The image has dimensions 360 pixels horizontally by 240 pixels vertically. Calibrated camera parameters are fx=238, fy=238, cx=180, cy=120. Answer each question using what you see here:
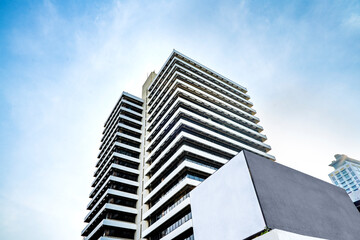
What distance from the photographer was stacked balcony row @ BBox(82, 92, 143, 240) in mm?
39594

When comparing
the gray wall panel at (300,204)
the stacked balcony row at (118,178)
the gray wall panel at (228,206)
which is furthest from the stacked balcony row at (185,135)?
the gray wall panel at (300,204)

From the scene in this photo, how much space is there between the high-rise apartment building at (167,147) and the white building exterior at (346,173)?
118 metres

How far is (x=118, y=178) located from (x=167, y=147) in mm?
11477

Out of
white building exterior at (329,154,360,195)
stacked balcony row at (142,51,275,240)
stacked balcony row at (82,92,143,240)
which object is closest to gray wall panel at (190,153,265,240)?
stacked balcony row at (142,51,275,240)

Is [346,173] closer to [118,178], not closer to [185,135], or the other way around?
[185,135]

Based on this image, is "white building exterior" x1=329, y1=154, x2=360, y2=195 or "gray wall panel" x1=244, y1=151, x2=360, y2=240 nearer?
"gray wall panel" x1=244, y1=151, x2=360, y2=240

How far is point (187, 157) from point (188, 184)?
6345 millimetres

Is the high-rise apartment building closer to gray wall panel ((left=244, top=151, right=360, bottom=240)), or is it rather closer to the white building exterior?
gray wall panel ((left=244, top=151, right=360, bottom=240))

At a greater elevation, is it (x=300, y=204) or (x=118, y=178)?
(x=118, y=178)

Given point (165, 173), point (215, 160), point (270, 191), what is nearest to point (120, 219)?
point (165, 173)

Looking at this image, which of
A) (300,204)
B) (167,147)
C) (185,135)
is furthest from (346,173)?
(300,204)

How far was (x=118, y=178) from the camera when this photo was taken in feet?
146

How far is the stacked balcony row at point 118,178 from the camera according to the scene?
39594 millimetres

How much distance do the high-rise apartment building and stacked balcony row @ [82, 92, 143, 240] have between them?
0.16m
